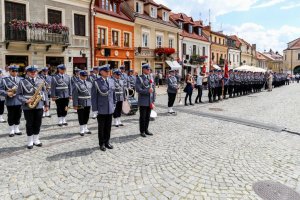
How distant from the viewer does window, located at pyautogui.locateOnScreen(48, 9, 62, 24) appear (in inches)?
770

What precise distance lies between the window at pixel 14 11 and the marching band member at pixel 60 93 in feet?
37.1

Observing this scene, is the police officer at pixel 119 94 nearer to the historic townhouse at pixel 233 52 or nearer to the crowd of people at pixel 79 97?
the crowd of people at pixel 79 97

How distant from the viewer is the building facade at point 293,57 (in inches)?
3177

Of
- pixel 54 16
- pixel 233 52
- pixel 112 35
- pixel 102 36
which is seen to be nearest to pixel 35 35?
pixel 54 16

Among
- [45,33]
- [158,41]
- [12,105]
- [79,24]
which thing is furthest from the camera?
[158,41]

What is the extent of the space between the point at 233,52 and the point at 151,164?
53290mm

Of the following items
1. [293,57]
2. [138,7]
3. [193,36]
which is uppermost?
[293,57]

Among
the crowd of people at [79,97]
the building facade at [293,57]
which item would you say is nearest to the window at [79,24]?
the crowd of people at [79,97]

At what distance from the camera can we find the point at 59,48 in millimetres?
19984

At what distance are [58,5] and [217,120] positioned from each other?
Result: 16129 mm

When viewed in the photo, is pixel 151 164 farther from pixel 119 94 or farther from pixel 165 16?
pixel 165 16

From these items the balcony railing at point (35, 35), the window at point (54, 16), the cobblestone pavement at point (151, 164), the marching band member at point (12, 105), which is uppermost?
the window at point (54, 16)

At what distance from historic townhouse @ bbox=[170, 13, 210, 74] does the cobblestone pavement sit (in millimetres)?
29008

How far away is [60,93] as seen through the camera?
29.2ft
